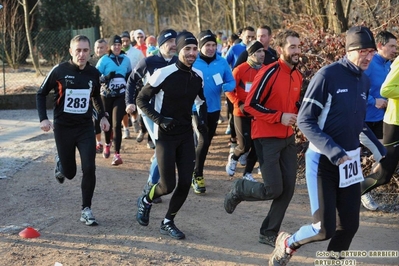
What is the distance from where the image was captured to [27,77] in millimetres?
20375

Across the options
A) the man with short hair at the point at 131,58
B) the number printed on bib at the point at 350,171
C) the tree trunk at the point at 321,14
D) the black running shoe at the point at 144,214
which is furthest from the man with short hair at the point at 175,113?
the tree trunk at the point at 321,14

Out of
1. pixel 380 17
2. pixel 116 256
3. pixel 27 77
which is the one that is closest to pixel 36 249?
pixel 116 256

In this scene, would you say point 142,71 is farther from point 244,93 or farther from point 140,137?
point 140,137

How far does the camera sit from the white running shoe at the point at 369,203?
716 cm

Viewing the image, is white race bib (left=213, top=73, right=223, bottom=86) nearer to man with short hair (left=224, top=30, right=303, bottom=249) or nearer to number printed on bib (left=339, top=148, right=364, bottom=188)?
man with short hair (left=224, top=30, right=303, bottom=249)

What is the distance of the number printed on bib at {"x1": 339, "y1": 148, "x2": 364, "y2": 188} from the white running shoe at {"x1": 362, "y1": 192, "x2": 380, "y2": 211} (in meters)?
2.60

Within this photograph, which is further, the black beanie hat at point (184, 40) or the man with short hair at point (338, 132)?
the black beanie hat at point (184, 40)

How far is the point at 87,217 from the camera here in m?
6.47

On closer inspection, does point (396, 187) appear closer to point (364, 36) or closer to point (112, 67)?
point (364, 36)

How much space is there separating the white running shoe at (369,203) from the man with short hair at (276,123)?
1.81m

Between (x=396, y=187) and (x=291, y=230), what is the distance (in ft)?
6.24

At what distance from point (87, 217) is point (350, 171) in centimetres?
312

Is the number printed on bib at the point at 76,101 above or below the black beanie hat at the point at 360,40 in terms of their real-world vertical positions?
below

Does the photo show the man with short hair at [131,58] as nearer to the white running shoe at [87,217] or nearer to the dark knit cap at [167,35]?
the dark knit cap at [167,35]
